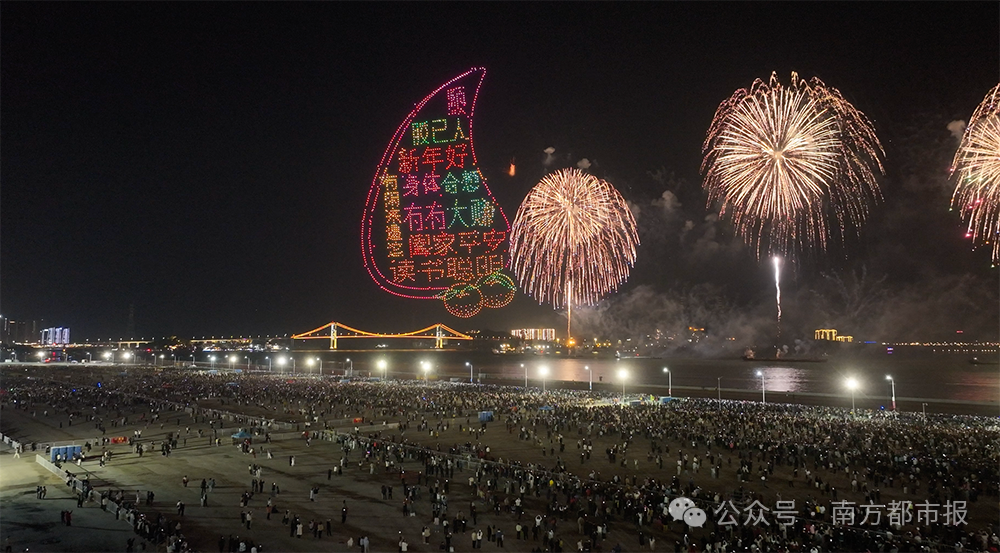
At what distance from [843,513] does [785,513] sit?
1.75 metres

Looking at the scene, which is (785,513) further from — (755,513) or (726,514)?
(726,514)

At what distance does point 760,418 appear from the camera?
3575cm

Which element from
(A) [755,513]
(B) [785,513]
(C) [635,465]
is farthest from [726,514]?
(C) [635,465]

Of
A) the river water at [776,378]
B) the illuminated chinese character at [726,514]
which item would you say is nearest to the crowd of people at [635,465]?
the illuminated chinese character at [726,514]

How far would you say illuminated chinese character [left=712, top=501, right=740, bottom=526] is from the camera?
51.5ft

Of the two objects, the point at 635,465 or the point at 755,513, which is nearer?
the point at 755,513

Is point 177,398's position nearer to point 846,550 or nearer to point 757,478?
point 757,478

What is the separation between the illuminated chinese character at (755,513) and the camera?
51.4 feet

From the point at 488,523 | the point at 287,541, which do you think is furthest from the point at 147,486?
the point at 488,523

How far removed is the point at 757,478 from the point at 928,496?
204 inches

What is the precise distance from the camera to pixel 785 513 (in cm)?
1648

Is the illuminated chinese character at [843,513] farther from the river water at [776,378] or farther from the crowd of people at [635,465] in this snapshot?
the river water at [776,378]

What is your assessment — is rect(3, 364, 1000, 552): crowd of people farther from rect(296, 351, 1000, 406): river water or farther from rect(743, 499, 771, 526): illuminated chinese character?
rect(296, 351, 1000, 406): river water

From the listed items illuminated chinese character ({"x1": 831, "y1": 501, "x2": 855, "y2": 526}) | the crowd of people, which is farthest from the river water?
illuminated chinese character ({"x1": 831, "y1": 501, "x2": 855, "y2": 526})
